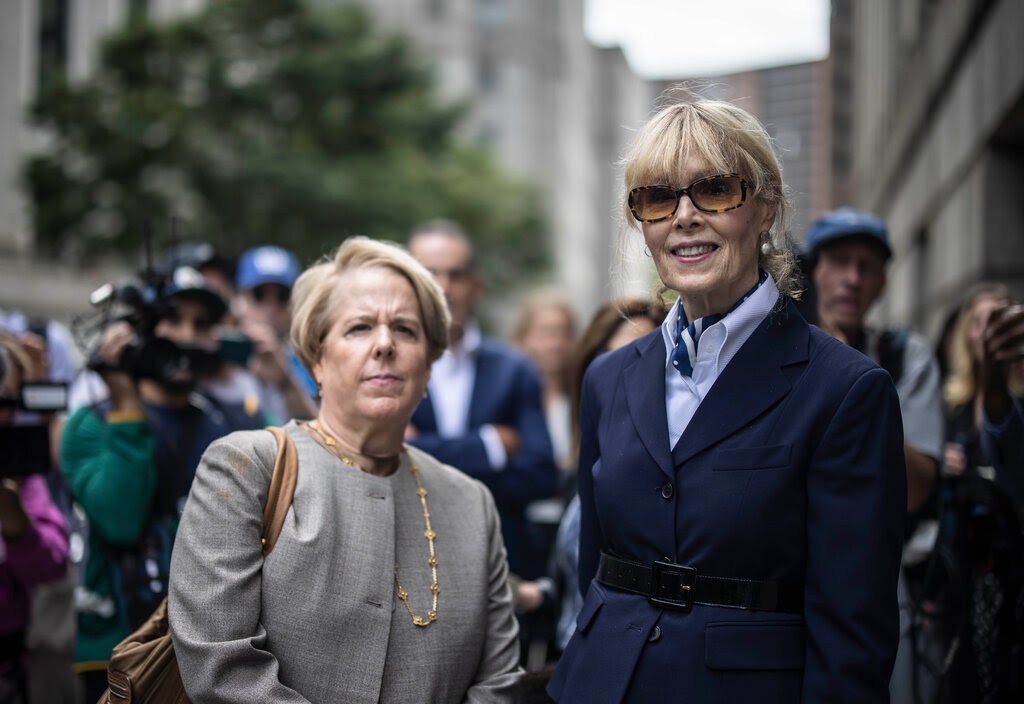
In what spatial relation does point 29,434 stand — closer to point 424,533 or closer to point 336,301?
point 336,301

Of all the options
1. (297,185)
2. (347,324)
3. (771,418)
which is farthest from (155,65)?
(771,418)

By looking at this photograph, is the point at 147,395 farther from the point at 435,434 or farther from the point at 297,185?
the point at 297,185

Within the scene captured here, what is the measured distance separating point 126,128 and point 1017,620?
54.2 ft

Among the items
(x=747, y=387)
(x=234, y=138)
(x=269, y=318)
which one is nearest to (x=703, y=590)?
(x=747, y=387)

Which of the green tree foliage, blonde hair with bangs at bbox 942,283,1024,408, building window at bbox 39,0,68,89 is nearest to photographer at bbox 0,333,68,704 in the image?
blonde hair with bangs at bbox 942,283,1024,408

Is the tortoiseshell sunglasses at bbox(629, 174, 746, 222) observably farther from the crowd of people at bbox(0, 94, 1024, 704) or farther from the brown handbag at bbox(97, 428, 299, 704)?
the brown handbag at bbox(97, 428, 299, 704)

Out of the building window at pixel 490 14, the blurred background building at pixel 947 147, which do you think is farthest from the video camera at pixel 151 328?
the building window at pixel 490 14

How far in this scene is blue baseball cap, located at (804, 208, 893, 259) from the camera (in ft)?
11.9

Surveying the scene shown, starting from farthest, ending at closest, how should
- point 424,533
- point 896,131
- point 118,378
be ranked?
point 896,131 < point 118,378 < point 424,533

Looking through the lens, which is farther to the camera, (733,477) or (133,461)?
(133,461)

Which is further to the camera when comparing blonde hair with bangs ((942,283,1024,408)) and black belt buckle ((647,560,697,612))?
blonde hair with bangs ((942,283,1024,408))

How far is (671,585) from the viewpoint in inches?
81.8

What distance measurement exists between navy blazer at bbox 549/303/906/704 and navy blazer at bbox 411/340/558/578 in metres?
1.92

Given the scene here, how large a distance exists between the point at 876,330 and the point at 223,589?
103 inches
